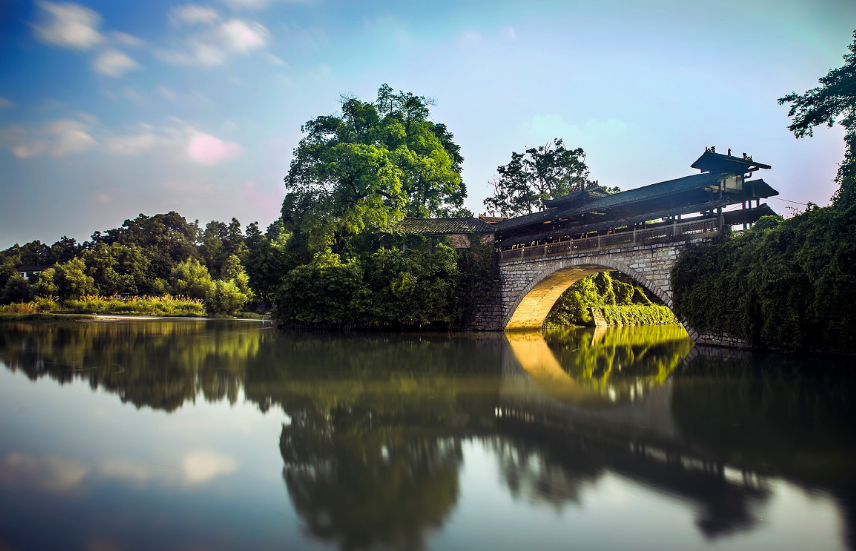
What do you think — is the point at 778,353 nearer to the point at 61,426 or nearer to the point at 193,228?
the point at 61,426

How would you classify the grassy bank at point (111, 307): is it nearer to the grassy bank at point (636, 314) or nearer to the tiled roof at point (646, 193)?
the tiled roof at point (646, 193)

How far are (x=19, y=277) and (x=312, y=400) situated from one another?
4199 cm

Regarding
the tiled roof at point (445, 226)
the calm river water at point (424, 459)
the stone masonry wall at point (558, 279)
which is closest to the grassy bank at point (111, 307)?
the tiled roof at point (445, 226)

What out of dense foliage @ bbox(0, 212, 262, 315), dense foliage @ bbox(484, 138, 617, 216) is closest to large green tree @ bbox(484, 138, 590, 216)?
dense foliage @ bbox(484, 138, 617, 216)

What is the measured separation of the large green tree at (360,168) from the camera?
2183cm

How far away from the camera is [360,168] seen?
72.3 feet

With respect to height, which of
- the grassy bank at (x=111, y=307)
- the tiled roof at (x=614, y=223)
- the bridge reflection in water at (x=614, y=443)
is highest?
the tiled roof at (x=614, y=223)

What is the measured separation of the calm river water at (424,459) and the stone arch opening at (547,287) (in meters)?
7.47

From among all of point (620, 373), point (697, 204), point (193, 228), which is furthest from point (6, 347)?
point (193, 228)

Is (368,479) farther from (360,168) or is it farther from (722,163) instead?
(360,168)

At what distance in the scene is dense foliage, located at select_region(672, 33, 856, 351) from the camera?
1038 centimetres

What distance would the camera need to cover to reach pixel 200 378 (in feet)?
31.5

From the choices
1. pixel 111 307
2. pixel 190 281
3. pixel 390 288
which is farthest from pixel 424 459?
pixel 190 281

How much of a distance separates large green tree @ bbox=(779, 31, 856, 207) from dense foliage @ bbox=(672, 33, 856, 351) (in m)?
0.02
